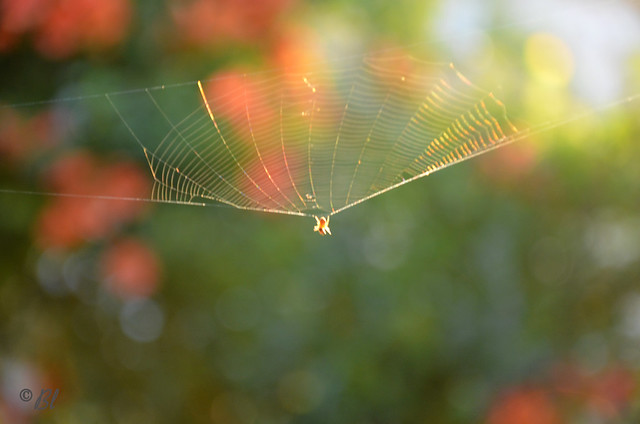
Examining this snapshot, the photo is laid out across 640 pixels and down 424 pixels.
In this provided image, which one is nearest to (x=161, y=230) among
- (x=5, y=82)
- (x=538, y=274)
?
(x=5, y=82)

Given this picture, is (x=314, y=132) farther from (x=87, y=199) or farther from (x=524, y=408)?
(x=524, y=408)

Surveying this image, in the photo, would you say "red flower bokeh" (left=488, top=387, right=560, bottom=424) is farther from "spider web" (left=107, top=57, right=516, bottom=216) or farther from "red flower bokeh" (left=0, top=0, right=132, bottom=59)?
"red flower bokeh" (left=0, top=0, right=132, bottom=59)

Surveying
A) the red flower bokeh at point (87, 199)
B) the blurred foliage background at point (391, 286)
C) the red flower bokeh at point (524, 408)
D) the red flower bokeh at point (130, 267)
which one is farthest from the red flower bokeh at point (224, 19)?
the red flower bokeh at point (524, 408)

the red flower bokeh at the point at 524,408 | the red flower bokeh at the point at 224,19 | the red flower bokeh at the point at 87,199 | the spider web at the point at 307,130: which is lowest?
the red flower bokeh at the point at 524,408

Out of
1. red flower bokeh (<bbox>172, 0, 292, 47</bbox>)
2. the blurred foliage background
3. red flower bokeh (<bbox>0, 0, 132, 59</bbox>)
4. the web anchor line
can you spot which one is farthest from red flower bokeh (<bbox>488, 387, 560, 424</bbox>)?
red flower bokeh (<bbox>0, 0, 132, 59</bbox>)

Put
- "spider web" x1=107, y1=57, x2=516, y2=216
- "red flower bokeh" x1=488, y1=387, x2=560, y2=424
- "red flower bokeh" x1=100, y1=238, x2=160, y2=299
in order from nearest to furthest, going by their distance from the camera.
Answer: "spider web" x1=107, y1=57, x2=516, y2=216 < "red flower bokeh" x1=100, y1=238, x2=160, y2=299 < "red flower bokeh" x1=488, y1=387, x2=560, y2=424

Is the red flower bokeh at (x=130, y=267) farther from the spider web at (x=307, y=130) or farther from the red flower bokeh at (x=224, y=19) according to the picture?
the red flower bokeh at (x=224, y=19)

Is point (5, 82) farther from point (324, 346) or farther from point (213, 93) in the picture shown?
point (324, 346)
